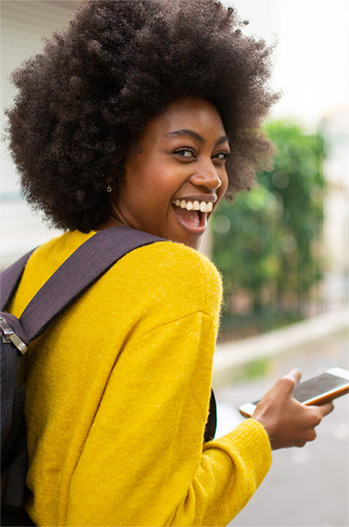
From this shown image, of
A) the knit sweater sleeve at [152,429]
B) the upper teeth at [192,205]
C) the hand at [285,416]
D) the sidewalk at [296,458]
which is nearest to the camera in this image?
the knit sweater sleeve at [152,429]

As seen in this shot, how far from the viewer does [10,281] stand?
63.8 inches

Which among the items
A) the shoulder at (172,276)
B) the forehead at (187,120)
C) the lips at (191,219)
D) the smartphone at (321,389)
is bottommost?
the smartphone at (321,389)

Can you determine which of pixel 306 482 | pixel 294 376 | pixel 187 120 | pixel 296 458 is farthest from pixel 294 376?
pixel 296 458

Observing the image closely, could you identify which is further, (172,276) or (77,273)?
(77,273)

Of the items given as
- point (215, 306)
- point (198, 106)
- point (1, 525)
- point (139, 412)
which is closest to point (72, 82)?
point (198, 106)

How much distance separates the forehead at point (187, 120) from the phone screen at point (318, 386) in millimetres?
804

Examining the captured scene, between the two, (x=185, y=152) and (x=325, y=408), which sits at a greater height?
(x=185, y=152)

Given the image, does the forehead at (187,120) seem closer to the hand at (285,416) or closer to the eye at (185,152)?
the eye at (185,152)

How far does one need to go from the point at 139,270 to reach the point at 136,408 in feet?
0.93

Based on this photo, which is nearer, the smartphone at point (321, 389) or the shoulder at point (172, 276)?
the shoulder at point (172, 276)

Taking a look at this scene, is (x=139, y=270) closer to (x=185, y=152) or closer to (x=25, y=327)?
(x=25, y=327)

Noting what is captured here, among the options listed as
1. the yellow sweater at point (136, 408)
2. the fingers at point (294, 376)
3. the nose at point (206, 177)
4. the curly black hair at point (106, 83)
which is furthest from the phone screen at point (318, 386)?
the curly black hair at point (106, 83)

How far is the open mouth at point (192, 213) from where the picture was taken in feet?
5.10

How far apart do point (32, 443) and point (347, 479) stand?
3.10 metres
